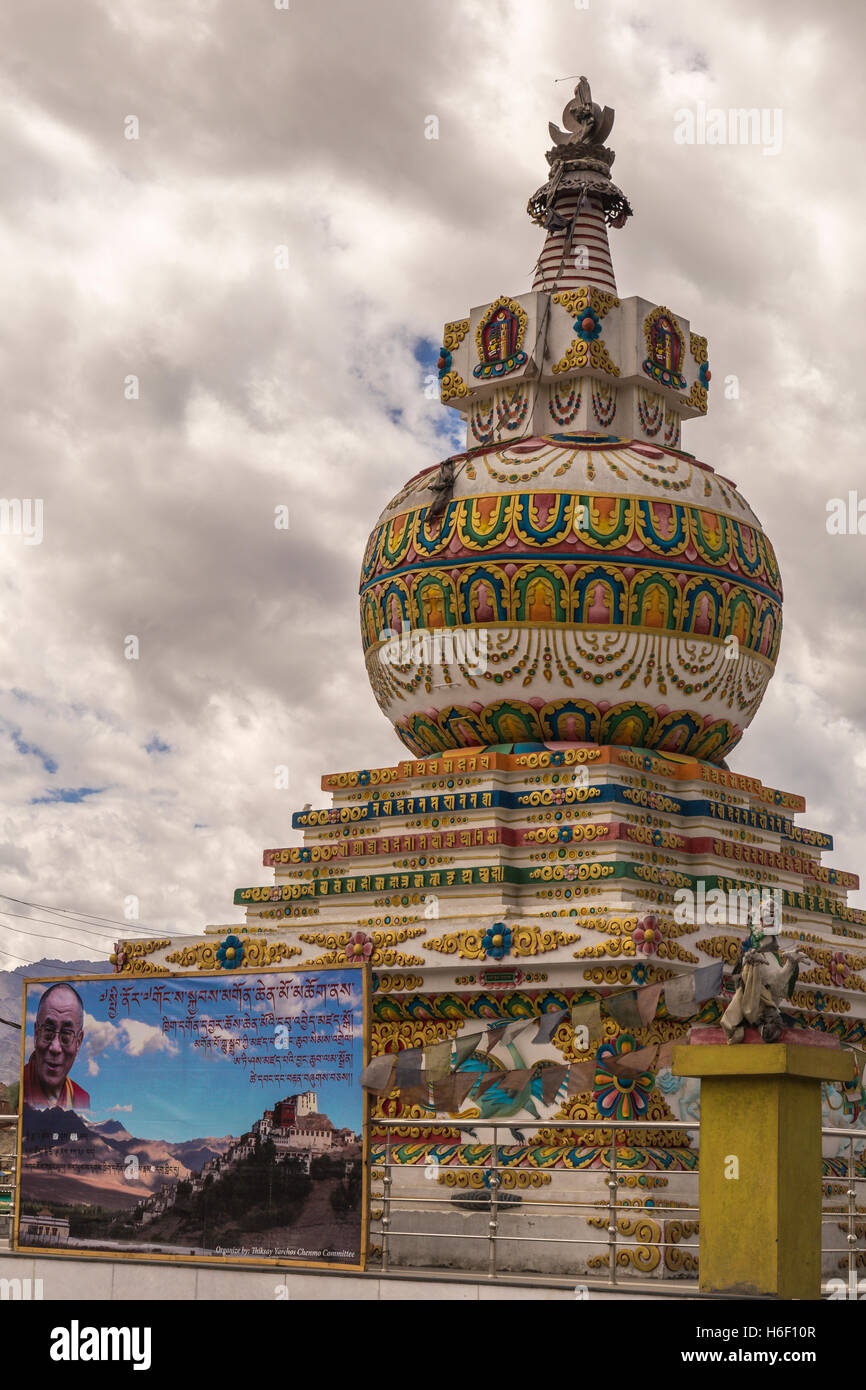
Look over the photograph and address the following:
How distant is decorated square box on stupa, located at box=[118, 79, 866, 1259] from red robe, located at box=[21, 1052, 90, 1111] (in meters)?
3.42

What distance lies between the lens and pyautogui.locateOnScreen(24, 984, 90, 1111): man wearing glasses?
1909 cm

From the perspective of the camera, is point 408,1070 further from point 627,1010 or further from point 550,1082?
point 550,1082

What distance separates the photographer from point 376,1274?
1597 cm

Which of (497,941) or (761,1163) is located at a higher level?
(497,941)

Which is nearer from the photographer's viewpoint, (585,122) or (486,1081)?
(486,1081)

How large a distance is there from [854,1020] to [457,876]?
5.58 meters

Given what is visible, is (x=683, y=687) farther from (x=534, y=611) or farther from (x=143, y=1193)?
(x=143, y=1193)

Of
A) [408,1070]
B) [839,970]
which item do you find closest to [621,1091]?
[408,1070]

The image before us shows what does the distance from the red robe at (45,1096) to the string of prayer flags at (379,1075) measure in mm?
3657

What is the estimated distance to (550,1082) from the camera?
1900 cm

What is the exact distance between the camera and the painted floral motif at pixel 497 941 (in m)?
20.2

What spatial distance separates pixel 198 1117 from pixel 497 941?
3975 mm
